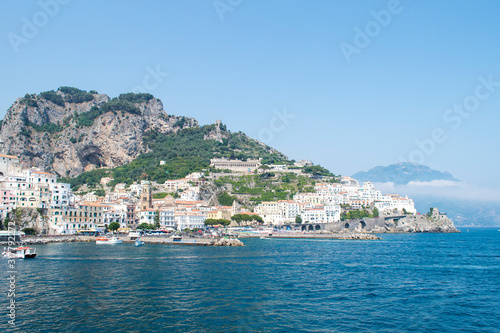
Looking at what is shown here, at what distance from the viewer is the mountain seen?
120m

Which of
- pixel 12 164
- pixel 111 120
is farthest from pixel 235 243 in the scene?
pixel 111 120

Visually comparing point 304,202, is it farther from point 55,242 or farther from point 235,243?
point 55,242

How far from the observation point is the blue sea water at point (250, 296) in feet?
57.1

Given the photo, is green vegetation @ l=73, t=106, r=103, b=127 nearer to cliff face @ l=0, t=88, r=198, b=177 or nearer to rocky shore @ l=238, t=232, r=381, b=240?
cliff face @ l=0, t=88, r=198, b=177

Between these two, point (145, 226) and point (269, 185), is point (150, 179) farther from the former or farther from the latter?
point (145, 226)

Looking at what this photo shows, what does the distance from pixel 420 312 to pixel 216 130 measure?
132 metres

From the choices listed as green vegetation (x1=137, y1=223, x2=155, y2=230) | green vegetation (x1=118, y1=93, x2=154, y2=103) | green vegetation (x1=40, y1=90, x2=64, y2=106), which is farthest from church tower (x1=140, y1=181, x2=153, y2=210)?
green vegetation (x1=40, y1=90, x2=64, y2=106)

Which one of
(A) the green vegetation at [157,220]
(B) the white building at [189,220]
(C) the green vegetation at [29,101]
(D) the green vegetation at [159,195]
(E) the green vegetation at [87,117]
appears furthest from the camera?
(E) the green vegetation at [87,117]

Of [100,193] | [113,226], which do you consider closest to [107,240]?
[113,226]

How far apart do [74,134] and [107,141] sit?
11.4 m

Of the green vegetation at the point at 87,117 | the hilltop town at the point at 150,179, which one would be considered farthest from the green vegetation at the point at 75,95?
the green vegetation at the point at 87,117

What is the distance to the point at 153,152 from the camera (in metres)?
131

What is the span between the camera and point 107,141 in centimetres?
12988

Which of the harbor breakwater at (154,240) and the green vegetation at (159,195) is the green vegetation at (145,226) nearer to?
the harbor breakwater at (154,240)
